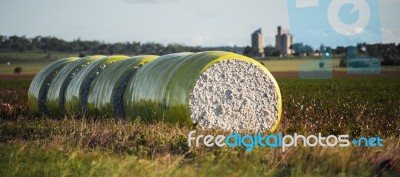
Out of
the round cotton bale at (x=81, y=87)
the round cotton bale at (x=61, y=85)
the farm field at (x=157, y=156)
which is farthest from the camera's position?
the round cotton bale at (x=61, y=85)

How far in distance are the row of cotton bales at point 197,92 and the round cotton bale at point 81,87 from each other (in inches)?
33.0

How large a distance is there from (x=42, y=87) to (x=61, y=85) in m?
1.33

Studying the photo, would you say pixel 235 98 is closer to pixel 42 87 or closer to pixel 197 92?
pixel 197 92

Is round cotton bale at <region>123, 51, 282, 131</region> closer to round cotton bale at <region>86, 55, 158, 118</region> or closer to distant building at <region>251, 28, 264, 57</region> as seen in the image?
round cotton bale at <region>86, 55, 158, 118</region>

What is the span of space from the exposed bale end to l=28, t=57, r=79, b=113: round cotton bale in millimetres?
6893

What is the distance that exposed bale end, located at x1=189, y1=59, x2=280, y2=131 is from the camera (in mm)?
12586

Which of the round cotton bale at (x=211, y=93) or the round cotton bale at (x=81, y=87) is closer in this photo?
the round cotton bale at (x=211, y=93)

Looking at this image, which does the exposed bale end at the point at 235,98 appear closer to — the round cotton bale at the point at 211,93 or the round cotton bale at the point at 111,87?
the round cotton bale at the point at 211,93

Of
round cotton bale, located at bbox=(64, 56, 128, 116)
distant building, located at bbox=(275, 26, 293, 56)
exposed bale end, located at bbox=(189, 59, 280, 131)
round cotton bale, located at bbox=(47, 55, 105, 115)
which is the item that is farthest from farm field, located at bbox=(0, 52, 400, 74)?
exposed bale end, located at bbox=(189, 59, 280, 131)

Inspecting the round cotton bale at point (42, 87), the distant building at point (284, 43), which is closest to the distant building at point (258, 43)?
the distant building at point (284, 43)

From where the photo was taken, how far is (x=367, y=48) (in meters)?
54.9

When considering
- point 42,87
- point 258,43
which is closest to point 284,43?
point 258,43

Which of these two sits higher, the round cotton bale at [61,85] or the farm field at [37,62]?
→ the round cotton bale at [61,85]

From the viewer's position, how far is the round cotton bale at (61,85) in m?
17.1
